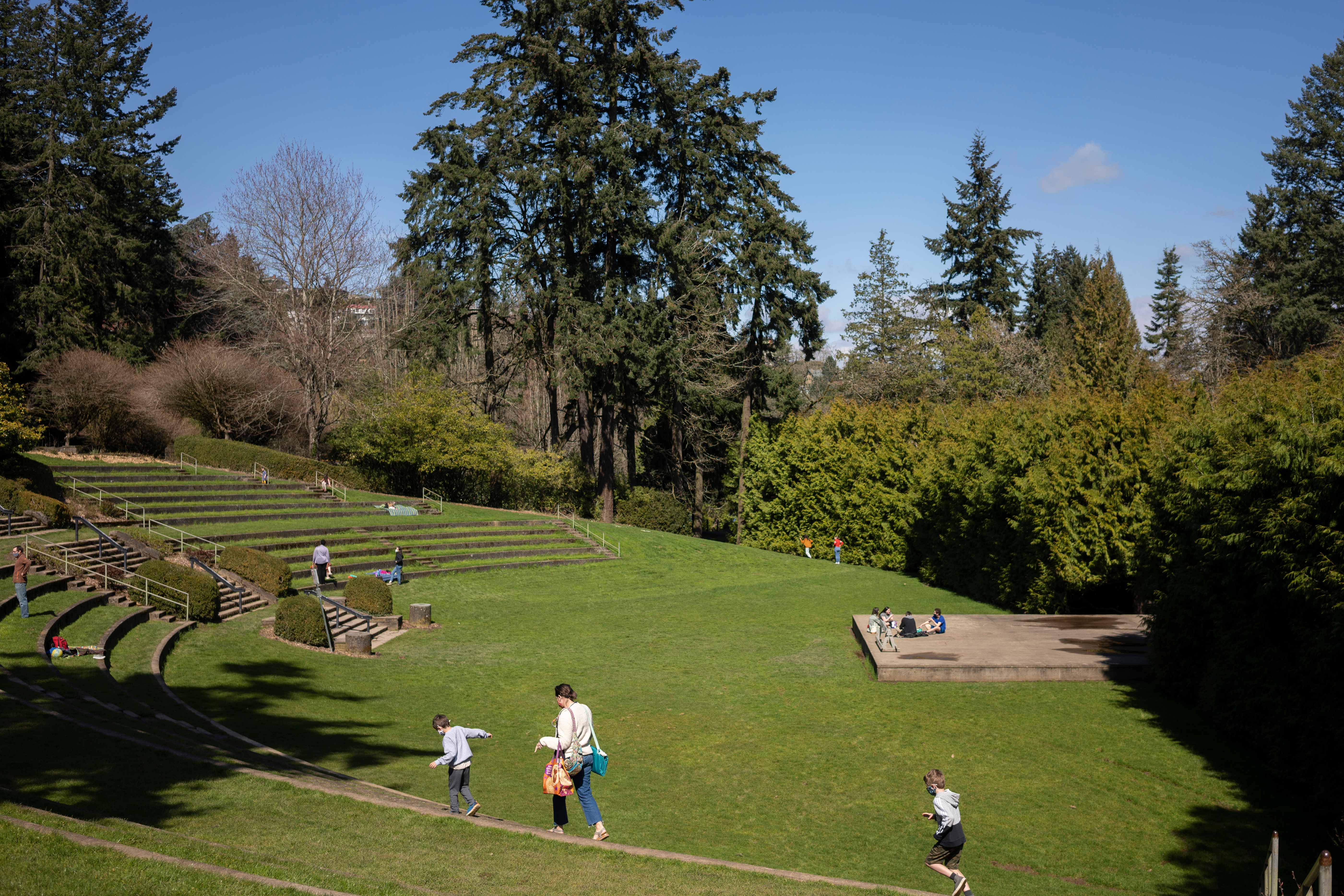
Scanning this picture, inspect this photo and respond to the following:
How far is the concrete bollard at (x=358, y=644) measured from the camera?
19828 mm

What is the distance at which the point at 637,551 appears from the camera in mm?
36750

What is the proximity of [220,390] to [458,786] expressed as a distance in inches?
1592

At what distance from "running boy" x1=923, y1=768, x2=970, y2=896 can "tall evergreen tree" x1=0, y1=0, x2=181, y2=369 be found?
161ft

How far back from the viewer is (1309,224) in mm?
46531

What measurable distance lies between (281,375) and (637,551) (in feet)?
77.9

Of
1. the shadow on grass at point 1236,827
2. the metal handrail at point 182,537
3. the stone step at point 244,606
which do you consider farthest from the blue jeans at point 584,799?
the metal handrail at point 182,537

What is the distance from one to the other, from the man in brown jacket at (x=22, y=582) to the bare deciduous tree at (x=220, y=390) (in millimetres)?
28069

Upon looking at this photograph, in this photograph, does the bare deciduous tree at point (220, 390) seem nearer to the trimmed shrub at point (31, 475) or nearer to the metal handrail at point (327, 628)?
the trimmed shrub at point (31, 475)

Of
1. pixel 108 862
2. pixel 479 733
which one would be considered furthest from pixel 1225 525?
pixel 108 862

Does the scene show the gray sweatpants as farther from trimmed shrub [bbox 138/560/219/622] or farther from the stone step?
the stone step

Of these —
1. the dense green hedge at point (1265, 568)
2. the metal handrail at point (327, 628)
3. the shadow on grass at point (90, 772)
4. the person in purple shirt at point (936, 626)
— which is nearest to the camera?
the shadow on grass at point (90, 772)

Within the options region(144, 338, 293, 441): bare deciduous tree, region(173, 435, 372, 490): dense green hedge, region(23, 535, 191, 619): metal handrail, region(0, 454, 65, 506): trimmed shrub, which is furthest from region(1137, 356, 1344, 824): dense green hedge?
region(144, 338, 293, 441): bare deciduous tree

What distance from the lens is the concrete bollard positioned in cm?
1983

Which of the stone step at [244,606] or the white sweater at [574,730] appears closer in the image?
the white sweater at [574,730]
